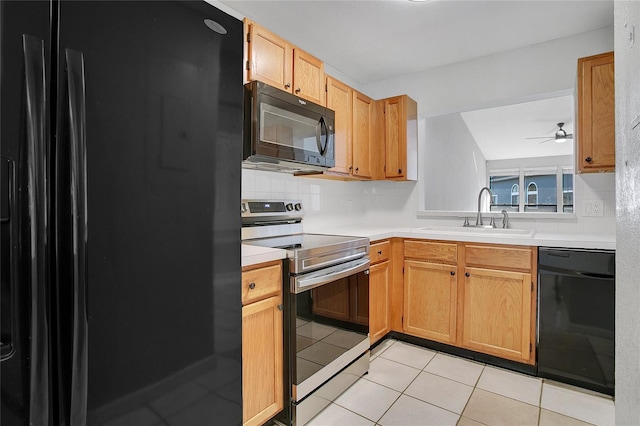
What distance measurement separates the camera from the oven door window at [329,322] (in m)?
1.71

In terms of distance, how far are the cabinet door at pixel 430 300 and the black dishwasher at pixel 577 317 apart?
0.56m

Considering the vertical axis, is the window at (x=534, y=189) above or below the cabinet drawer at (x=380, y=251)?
above

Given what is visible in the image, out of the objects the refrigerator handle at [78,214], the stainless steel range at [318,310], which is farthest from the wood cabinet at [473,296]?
the refrigerator handle at [78,214]

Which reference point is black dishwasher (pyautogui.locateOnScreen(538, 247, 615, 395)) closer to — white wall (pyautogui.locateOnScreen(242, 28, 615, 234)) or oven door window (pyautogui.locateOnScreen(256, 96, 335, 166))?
white wall (pyautogui.locateOnScreen(242, 28, 615, 234))

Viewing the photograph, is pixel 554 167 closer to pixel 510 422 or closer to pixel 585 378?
pixel 585 378

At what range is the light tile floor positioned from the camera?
178cm

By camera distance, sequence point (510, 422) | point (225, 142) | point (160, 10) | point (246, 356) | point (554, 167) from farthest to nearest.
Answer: point (554, 167), point (510, 422), point (246, 356), point (225, 142), point (160, 10)

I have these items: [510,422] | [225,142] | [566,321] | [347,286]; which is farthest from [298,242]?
[566,321]

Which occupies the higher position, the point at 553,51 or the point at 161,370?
the point at 553,51

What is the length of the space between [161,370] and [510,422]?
1801 mm

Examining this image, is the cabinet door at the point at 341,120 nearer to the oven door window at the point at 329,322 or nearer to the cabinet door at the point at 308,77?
the cabinet door at the point at 308,77

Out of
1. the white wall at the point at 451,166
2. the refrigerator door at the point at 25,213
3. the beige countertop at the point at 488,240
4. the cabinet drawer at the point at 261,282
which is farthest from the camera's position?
the white wall at the point at 451,166

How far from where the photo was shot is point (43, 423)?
2.32ft

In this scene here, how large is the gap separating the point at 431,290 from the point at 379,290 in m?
0.41
